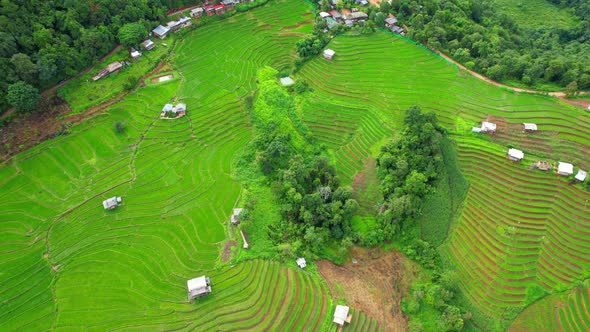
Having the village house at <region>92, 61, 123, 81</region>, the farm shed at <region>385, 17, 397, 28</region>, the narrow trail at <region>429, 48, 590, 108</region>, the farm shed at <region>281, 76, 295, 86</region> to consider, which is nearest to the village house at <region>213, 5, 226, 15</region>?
the village house at <region>92, 61, 123, 81</region>

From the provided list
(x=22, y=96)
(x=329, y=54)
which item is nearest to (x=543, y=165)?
(x=329, y=54)

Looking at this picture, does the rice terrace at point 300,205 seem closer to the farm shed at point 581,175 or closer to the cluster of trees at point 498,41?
the farm shed at point 581,175

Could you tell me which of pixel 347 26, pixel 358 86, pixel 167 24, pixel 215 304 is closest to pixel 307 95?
pixel 358 86

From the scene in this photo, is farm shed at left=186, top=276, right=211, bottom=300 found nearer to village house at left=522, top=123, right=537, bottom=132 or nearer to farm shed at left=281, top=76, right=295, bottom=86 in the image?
farm shed at left=281, top=76, right=295, bottom=86

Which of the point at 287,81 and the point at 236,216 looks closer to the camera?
the point at 236,216

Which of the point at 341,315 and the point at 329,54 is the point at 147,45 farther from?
the point at 341,315
